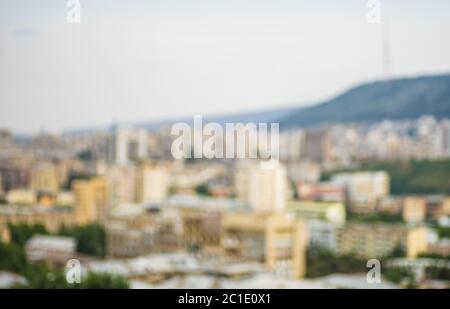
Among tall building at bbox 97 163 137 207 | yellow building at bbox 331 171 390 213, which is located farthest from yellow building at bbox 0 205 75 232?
yellow building at bbox 331 171 390 213

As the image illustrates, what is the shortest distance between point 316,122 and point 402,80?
1.87 meters

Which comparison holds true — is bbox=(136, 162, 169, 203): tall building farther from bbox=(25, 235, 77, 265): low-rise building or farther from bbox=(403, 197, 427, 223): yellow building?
bbox=(403, 197, 427, 223): yellow building

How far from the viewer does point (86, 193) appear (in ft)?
26.6

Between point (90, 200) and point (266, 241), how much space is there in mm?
2356

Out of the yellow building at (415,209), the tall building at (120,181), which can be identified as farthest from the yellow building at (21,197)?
the yellow building at (415,209)

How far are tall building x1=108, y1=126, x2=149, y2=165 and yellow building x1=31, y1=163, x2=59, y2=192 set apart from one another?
62 cm

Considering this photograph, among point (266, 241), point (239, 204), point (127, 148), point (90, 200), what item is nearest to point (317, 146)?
point (239, 204)

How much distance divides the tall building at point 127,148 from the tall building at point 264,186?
43.9 inches

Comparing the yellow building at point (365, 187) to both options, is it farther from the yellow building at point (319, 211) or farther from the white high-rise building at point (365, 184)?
the yellow building at point (319, 211)

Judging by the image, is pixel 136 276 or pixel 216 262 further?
pixel 216 262

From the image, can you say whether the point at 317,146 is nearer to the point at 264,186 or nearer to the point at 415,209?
the point at 264,186

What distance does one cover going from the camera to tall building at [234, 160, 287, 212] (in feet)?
25.8
